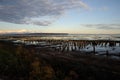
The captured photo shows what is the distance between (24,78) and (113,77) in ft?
18.5

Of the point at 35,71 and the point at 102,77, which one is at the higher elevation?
the point at 35,71

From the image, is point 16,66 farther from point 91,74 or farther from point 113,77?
point 113,77

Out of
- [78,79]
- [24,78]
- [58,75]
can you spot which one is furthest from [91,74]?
[24,78]

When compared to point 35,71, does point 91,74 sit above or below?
below

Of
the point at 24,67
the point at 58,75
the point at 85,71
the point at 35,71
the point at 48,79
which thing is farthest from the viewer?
the point at 85,71

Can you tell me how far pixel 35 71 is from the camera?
32.7ft

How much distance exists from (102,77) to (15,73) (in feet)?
17.2

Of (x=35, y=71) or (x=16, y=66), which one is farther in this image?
(x=16, y=66)

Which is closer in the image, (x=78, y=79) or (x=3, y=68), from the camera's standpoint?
(x=78, y=79)

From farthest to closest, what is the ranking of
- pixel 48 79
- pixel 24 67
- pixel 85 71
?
pixel 85 71, pixel 24 67, pixel 48 79

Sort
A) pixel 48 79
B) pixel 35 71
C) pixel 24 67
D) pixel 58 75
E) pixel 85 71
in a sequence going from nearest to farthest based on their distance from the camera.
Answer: pixel 48 79 < pixel 35 71 < pixel 58 75 < pixel 24 67 < pixel 85 71

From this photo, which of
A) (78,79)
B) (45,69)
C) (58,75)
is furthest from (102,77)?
(45,69)

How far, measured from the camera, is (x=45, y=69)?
32.8 ft

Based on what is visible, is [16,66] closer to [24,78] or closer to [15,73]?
[15,73]
